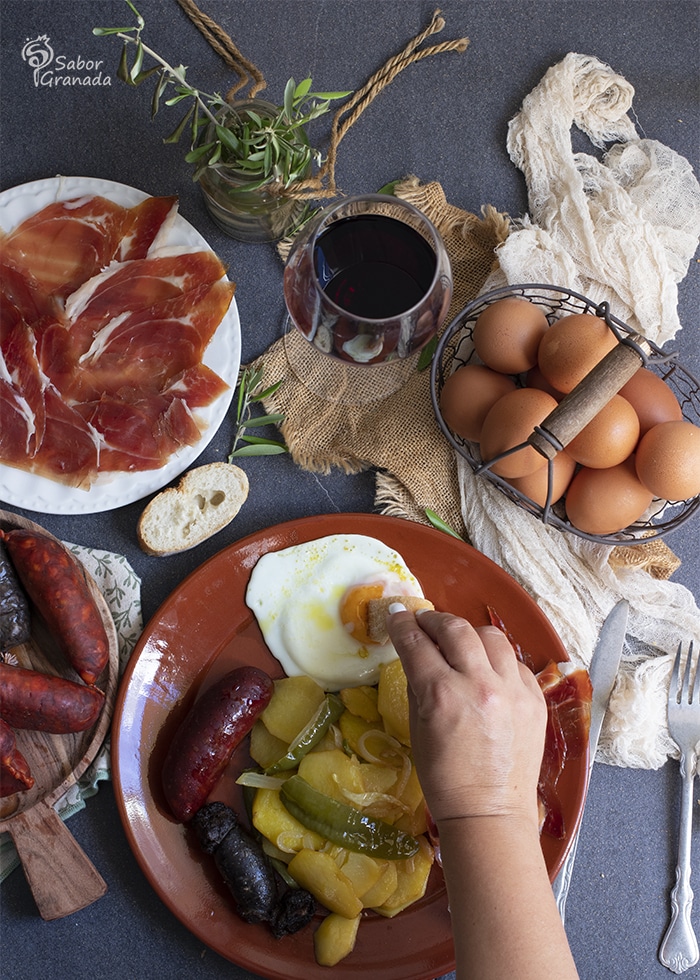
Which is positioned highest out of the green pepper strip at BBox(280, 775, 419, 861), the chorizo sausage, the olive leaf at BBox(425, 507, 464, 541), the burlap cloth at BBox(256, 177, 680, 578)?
the burlap cloth at BBox(256, 177, 680, 578)

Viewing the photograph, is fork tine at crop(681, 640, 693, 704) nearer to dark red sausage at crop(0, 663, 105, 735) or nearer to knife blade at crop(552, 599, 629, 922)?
knife blade at crop(552, 599, 629, 922)

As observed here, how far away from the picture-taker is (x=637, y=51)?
1.93 metres

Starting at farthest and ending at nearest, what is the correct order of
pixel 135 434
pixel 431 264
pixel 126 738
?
1. pixel 135 434
2. pixel 126 738
3. pixel 431 264

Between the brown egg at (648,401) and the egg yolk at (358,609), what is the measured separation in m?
0.62

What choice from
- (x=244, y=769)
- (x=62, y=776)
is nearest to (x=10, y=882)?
(x=62, y=776)

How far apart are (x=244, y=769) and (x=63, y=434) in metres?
0.77

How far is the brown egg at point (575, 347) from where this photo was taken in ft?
5.04

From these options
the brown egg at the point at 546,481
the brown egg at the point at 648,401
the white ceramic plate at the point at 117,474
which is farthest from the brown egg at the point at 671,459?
the white ceramic plate at the point at 117,474

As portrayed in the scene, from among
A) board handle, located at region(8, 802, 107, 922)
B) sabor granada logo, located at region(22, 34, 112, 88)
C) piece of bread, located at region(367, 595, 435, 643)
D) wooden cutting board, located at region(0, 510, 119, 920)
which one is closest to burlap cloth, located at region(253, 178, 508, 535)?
piece of bread, located at region(367, 595, 435, 643)

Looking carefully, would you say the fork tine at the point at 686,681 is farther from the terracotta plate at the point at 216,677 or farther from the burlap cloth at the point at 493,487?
the terracotta plate at the point at 216,677

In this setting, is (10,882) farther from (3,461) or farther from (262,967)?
(3,461)

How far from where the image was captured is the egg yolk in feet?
5.42

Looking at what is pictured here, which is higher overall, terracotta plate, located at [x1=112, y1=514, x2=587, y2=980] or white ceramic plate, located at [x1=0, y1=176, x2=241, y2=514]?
white ceramic plate, located at [x1=0, y1=176, x2=241, y2=514]

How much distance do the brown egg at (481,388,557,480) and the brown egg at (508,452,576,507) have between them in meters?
0.03
